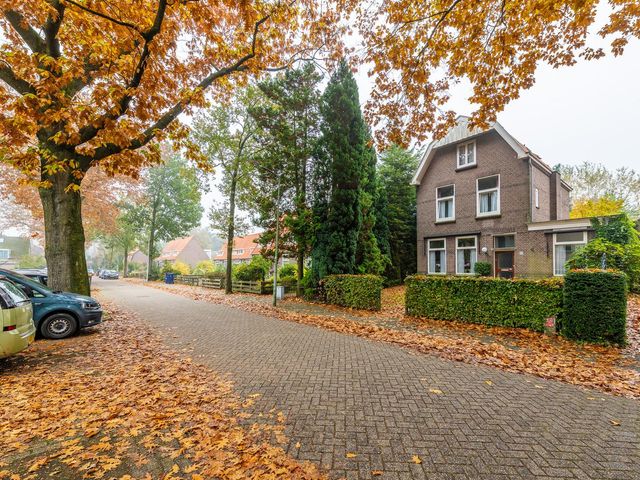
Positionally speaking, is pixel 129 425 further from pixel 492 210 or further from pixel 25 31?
pixel 492 210

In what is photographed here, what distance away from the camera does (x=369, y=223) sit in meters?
17.1

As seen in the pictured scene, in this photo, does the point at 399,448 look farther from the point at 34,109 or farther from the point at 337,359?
the point at 34,109

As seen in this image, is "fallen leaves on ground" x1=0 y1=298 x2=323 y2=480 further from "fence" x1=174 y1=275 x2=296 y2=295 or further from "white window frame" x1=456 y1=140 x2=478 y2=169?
"white window frame" x1=456 y1=140 x2=478 y2=169

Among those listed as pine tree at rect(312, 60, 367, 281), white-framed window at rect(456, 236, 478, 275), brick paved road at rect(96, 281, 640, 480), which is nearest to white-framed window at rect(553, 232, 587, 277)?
white-framed window at rect(456, 236, 478, 275)

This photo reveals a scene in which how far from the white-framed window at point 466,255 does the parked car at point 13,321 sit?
18.9m

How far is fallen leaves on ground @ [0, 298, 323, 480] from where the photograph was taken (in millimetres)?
2746

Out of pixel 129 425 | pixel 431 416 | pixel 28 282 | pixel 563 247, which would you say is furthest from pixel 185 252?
pixel 431 416

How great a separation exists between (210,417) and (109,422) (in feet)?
3.86

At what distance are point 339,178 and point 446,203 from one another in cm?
893

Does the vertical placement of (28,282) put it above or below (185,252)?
below

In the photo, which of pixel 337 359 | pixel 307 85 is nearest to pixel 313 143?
pixel 307 85

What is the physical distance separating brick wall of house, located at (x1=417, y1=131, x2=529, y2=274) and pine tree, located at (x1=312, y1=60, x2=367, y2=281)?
23.8 feet

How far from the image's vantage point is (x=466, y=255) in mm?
18172

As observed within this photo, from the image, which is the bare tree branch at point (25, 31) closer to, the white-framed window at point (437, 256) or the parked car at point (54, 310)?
the parked car at point (54, 310)
